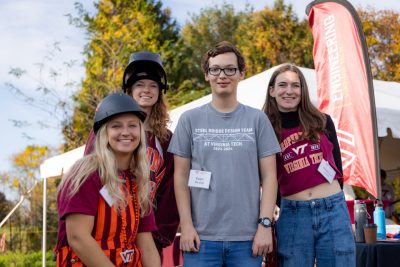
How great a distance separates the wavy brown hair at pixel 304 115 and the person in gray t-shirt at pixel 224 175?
0.35m

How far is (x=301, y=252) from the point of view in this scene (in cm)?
264

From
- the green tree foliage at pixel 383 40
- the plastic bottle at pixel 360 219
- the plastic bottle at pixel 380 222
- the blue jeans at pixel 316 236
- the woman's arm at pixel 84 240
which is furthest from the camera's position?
the green tree foliage at pixel 383 40

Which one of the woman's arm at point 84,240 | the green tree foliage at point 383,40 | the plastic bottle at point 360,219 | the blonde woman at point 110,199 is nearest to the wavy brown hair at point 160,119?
the blonde woman at point 110,199

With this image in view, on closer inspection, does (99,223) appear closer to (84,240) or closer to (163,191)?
(84,240)

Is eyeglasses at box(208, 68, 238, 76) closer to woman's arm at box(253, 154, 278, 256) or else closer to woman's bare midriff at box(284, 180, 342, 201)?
woman's arm at box(253, 154, 278, 256)

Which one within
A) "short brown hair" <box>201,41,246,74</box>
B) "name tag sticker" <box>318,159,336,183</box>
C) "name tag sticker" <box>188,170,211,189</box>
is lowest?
"name tag sticker" <box>188,170,211,189</box>

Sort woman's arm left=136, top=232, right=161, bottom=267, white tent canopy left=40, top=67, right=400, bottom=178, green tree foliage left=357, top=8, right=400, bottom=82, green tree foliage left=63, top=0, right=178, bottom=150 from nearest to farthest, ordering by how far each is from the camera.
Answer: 1. woman's arm left=136, top=232, right=161, bottom=267
2. white tent canopy left=40, top=67, right=400, bottom=178
3. green tree foliage left=63, top=0, right=178, bottom=150
4. green tree foliage left=357, top=8, right=400, bottom=82

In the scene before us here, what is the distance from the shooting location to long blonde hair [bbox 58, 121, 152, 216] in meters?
2.04

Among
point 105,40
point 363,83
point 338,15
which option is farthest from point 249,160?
point 105,40

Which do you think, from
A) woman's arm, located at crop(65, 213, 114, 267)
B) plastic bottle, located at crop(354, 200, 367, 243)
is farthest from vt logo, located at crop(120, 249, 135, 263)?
plastic bottle, located at crop(354, 200, 367, 243)

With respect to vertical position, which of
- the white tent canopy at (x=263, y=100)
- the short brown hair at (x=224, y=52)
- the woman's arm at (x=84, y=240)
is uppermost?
the white tent canopy at (x=263, y=100)

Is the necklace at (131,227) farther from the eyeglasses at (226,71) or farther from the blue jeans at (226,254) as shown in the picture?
the eyeglasses at (226,71)

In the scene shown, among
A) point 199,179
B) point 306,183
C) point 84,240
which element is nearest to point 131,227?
point 84,240

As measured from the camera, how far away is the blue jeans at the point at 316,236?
8.64 ft
